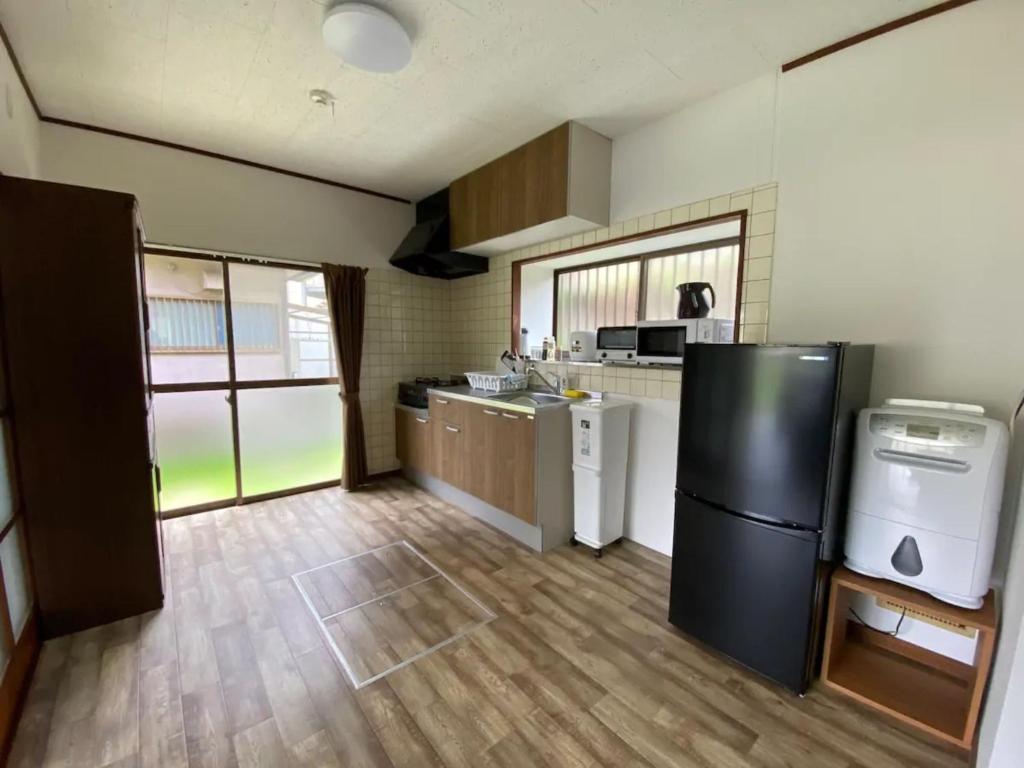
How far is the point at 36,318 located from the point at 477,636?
7.62 feet

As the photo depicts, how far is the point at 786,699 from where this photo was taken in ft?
5.14

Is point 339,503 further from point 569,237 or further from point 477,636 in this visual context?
point 569,237

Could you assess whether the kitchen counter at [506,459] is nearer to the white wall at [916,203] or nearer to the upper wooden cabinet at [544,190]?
the upper wooden cabinet at [544,190]

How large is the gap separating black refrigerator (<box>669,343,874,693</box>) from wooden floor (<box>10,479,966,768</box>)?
8.9 inches

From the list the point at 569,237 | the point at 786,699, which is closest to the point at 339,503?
the point at 569,237

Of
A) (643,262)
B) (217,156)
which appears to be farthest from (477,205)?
(217,156)

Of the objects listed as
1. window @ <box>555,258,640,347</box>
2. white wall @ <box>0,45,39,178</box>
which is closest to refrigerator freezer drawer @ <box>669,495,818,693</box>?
window @ <box>555,258,640,347</box>

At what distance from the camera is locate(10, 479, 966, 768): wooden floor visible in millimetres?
1348

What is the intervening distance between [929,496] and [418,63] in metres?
2.64

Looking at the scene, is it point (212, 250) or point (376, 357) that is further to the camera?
point (376, 357)

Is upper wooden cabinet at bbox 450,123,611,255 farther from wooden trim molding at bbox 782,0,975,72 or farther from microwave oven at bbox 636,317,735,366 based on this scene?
wooden trim molding at bbox 782,0,975,72

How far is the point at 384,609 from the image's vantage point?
2.07 meters

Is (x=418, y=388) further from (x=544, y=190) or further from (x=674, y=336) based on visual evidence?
(x=674, y=336)

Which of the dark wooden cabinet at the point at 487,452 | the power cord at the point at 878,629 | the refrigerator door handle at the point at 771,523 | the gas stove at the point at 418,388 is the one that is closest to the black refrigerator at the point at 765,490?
the refrigerator door handle at the point at 771,523
